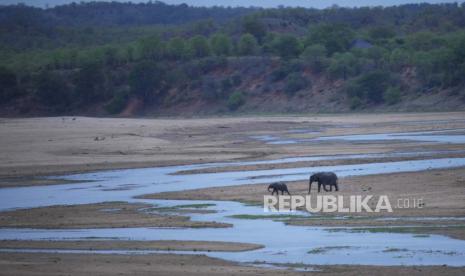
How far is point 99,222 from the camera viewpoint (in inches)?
939

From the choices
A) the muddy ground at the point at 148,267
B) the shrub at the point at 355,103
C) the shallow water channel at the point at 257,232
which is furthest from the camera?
the shrub at the point at 355,103

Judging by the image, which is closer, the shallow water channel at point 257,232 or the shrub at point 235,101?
the shallow water channel at point 257,232

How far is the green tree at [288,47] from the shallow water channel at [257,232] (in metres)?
59.9

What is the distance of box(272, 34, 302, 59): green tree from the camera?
94000 millimetres

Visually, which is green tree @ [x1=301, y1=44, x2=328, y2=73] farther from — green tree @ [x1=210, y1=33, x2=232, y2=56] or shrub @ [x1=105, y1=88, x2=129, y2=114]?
shrub @ [x1=105, y1=88, x2=129, y2=114]

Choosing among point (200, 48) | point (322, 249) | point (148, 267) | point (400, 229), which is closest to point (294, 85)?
point (200, 48)

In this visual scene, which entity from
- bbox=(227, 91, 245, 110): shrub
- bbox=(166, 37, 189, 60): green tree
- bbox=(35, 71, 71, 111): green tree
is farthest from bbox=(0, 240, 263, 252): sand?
bbox=(166, 37, 189, 60): green tree

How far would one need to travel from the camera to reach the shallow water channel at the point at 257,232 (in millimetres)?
17984

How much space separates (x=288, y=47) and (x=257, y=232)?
7366 cm

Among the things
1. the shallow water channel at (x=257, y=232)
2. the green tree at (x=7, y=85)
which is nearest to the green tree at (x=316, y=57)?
the green tree at (x=7, y=85)

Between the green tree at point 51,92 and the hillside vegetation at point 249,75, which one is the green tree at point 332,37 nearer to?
the hillside vegetation at point 249,75

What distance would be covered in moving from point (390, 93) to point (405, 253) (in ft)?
192

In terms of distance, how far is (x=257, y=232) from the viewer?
2127 centimetres

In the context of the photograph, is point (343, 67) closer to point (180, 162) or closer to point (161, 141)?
point (161, 141)
